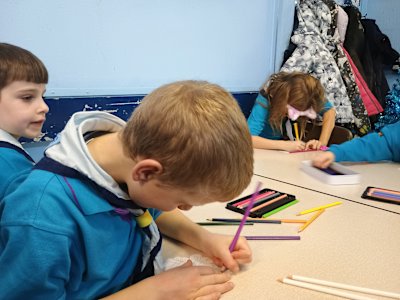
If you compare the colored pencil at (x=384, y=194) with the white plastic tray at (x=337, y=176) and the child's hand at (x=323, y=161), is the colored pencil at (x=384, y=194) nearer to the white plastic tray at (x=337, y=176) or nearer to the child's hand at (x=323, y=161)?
the white plastic tray at (x=337, y=176)

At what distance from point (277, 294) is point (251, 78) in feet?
6.00

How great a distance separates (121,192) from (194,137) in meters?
0.17

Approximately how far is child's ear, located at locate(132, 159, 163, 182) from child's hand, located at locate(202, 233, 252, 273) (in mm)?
220

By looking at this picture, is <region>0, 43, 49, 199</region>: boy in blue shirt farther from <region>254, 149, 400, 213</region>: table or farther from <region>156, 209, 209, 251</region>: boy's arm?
<region>254, 149, 400, 213</region>: table

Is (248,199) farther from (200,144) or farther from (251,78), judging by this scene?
(251,78)

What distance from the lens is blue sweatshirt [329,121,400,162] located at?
4.27 feet

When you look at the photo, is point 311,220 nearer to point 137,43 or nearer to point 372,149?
point 372,149

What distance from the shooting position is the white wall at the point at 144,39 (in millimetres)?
1360

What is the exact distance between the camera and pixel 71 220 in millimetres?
476

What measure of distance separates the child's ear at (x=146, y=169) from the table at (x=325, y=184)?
0.64 m

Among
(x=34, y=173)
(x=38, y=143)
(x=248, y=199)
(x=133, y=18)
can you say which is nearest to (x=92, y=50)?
(x=133, y=18)

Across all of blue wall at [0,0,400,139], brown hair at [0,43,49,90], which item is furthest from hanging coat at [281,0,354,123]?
brown hair at [0,43,49,90]

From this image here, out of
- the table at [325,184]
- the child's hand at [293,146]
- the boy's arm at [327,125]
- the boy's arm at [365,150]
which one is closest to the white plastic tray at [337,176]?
the table at [325,184]

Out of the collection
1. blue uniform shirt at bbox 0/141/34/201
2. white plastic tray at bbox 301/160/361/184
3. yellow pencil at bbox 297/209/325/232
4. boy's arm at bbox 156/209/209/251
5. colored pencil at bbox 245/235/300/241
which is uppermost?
blue uniform shirt at bbox 0/141/34/201
